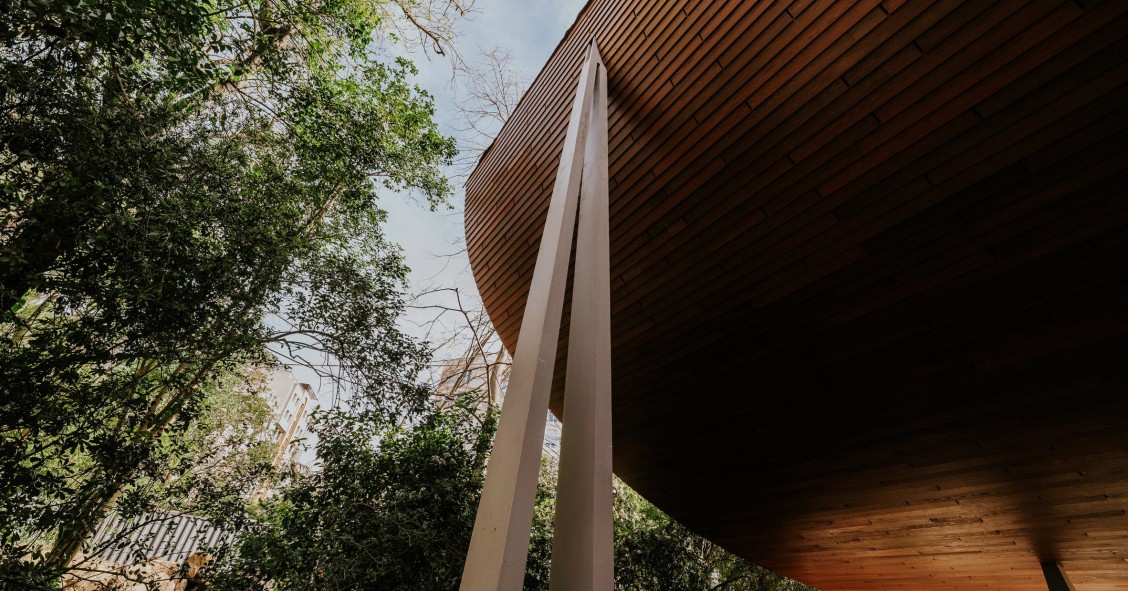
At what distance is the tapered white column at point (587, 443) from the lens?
45.1 inches

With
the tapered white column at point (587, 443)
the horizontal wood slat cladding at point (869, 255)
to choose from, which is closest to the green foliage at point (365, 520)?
the horizontal wood slat cladding at point (869, 255)

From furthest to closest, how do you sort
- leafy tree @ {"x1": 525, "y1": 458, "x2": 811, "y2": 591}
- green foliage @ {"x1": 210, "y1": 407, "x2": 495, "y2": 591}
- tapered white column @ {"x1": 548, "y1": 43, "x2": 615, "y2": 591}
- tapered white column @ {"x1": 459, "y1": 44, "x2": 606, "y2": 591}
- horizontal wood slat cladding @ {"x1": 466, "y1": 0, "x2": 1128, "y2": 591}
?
leafy tree @ {"x1": 525, "y1": 458, "x2": 811, "y2": 591} < green foliage @ {"x1": 210, "y1": 407, "x2": 495, "y2": 591} < horizontal wood slat cladding @ {"x1": 466, "y1": 0, "x2": 1128, "y2": 591} < tapered white column @ {"x1": 548, "y1": 43, "x2": 615, "y2": 591} < tapered white column @ {"x1": 459, "y1": 44, "x2": 606, "y2": 591}

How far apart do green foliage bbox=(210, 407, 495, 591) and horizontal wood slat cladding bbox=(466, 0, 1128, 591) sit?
1448 mm

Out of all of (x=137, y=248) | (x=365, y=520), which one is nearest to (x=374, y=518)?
(x=365, y=520)

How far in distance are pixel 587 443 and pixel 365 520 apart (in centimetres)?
330

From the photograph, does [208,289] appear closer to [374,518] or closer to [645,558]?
[374,518]

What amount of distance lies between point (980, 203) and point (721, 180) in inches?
54.1

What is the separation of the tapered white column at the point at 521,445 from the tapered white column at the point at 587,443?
0.52 ft

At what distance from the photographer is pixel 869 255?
3053mm

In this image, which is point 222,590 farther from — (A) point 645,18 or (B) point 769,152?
(A) point 645,18

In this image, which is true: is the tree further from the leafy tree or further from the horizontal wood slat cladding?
the leafy tree

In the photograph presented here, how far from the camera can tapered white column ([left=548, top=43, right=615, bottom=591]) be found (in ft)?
3.76

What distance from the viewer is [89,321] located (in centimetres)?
267

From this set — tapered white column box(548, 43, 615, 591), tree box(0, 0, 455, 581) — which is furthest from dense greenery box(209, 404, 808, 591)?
tapered white column box(548, 43, 615, 591)
